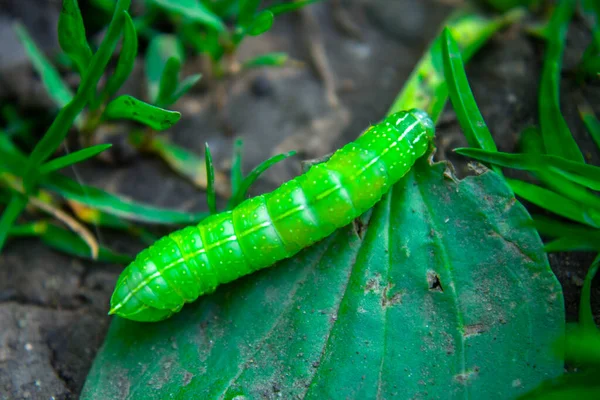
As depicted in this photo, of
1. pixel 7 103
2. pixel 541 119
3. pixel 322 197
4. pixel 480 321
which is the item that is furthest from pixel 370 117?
pixel 7 103

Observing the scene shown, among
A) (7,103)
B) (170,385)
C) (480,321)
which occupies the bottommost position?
(170,385)

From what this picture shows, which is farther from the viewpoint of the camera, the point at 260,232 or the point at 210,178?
the point at 210,178

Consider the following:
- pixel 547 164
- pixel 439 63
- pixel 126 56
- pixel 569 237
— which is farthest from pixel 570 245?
pixel 126 56

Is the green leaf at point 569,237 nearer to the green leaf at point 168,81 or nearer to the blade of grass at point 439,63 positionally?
the blade of grass at point 439,63

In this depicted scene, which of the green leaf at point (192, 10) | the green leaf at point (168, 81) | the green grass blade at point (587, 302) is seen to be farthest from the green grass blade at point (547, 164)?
the green leaf at point (192, 10)

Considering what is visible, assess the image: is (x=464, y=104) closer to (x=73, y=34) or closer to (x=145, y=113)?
(x=145, y=113)

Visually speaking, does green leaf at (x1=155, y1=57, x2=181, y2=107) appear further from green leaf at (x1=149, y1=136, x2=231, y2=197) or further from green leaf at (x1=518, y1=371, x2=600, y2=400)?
green leaf at (x1=518, y1=371, x2=600, y2=400)

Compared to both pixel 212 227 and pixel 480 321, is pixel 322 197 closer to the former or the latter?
pixel 212 227

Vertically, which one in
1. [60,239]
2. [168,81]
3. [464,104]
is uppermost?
[464,104]
